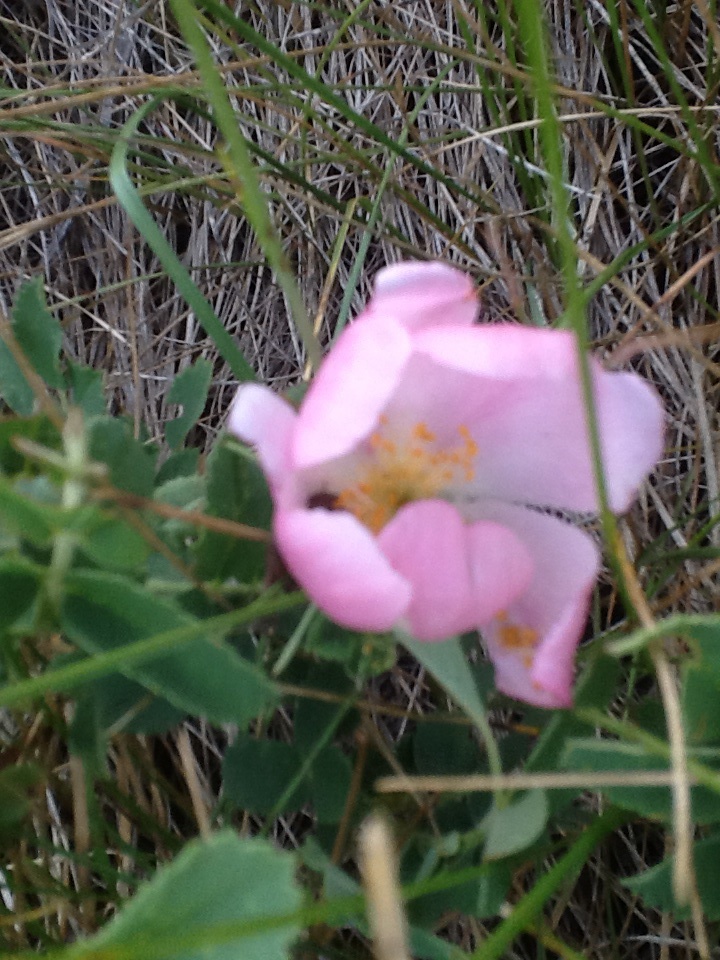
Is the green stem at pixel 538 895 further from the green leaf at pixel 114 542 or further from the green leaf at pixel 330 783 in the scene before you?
the green leaf at pixel 114 542

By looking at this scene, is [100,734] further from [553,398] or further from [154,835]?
[553,398]

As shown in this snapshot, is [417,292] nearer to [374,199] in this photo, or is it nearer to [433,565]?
[433,565]

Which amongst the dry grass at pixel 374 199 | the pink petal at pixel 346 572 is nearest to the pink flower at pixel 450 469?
the pink petal at pixel 346 572

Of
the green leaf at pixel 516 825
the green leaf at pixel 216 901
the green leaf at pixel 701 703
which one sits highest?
the green leaf at pixel 216 901

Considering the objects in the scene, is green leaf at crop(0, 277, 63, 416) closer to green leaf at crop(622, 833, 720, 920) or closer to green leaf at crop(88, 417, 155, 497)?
green leaf at crop(88, 417, 155, 497)

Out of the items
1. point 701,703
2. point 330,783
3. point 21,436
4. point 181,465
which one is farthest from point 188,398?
point 701,703

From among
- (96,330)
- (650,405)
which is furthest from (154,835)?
(96,330)
